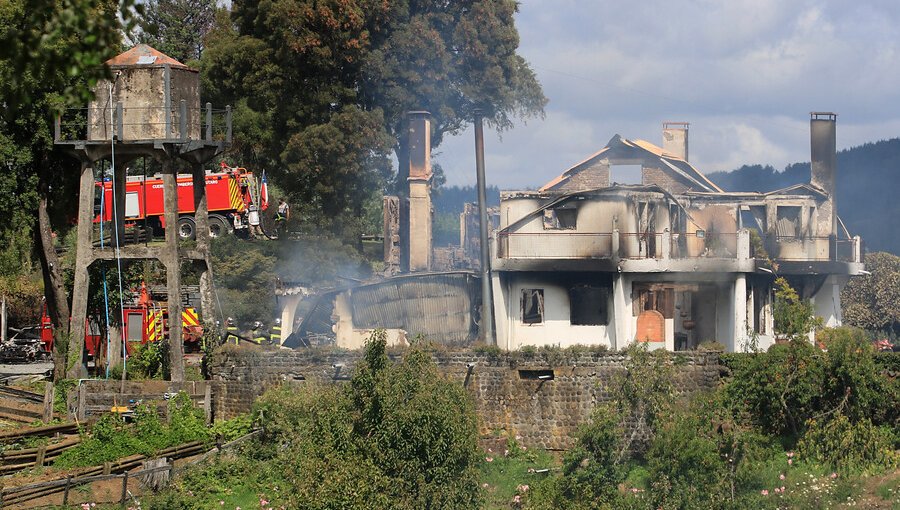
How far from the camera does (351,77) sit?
48688 mm

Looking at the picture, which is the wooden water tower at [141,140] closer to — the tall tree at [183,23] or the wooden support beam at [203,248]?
the wooden support beam at [203,248]

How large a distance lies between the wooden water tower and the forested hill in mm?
32853

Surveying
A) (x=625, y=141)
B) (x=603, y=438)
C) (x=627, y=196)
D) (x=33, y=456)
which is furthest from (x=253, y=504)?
(x=625, y=141)

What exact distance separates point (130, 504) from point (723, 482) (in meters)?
12.2

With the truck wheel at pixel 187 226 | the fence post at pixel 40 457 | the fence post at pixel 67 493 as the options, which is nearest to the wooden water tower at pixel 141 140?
the fence post at pixel 40 457

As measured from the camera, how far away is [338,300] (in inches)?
1548

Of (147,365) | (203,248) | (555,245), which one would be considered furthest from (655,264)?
(147,365)

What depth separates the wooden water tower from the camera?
3350 centimetres

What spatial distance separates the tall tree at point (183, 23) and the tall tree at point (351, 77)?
450 inches

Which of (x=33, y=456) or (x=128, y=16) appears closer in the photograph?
(x=128, y=16)

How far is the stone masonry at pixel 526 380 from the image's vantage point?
32375 millimetres

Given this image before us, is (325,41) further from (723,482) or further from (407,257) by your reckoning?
(723,482)

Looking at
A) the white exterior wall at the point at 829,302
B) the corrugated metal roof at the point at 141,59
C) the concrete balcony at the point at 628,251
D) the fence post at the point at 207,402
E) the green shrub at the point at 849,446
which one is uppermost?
the corrugated metal roof at the point at 141,59

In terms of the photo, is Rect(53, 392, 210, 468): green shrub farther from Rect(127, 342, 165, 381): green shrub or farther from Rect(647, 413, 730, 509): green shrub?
Rect(647, 413, 730, 509): green shrub
